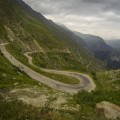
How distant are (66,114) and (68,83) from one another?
51755 mm

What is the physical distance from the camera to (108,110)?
3030 centimetres

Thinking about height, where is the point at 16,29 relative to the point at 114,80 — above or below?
above

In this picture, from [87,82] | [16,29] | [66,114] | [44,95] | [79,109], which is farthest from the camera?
[16,29]

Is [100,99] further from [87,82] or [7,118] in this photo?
[87,82]

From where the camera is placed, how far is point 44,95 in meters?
37.3

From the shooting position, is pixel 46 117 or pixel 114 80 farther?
pixel 114 80

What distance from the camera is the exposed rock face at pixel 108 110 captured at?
2961cm

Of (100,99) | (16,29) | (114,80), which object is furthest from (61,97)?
(16,29)

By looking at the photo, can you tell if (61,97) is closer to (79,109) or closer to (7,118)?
(79,109)

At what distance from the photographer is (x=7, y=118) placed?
2514cm

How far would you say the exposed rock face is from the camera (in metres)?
29.6

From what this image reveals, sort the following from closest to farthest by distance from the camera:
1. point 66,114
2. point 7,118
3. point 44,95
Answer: point 7,118 → point 66,114 → point 44,95

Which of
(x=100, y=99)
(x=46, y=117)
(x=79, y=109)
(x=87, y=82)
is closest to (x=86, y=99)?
(x=100, y=99)

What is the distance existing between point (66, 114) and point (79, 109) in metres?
3.26
